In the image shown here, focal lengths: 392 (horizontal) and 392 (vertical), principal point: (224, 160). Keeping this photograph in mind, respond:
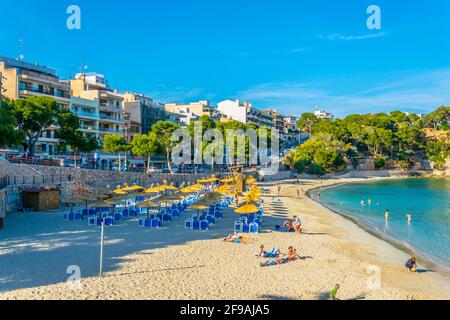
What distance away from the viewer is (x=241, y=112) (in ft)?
402

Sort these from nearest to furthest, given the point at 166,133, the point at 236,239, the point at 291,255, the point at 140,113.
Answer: the point at 291,255 < the point at 236,239 < the point at 166,133 < the point at 140,113

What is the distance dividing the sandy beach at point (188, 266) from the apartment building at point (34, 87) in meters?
29.5

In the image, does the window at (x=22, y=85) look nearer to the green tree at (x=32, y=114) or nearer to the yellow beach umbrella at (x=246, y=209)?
the green tree at (x=32, y=114)

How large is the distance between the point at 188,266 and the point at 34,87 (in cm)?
4530

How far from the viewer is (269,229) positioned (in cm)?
2548

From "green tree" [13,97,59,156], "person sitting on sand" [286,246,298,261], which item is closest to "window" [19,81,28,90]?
"green tree" [13,97,59,156]

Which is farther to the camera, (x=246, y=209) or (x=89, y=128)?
(x=89, y=128)

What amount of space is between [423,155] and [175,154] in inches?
3669

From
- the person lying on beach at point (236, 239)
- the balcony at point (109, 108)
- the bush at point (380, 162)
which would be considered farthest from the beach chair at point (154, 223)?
the bush at point (380, 162)

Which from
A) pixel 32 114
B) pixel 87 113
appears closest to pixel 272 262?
pixel 32 114

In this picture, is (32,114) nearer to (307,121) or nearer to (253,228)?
(253,228)

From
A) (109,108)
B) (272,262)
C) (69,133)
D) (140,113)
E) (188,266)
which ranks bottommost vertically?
(272,262)
